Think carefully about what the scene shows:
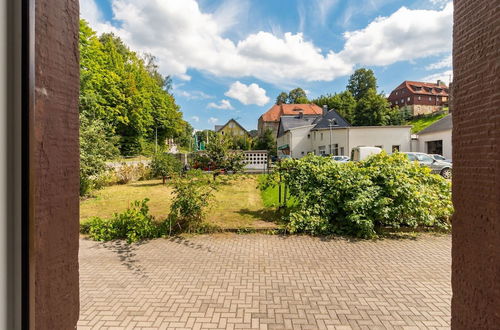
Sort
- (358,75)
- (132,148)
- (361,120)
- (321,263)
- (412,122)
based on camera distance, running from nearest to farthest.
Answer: (321,263) < (132,148) < (361,120) < (412,122) < (358,75)

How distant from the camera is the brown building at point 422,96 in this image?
6556 centimetres

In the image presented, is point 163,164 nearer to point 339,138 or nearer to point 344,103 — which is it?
point 339,138

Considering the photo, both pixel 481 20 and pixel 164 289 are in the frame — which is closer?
pixel 481 20

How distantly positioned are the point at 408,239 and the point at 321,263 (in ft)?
8.87

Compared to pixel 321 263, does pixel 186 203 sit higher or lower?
higher

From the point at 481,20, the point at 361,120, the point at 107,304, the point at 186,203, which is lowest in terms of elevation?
the point at 107,304

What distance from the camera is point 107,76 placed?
2873 cm

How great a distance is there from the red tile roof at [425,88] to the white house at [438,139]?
→ 148 feet

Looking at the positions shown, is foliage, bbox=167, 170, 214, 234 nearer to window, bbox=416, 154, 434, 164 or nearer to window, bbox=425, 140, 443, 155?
window, bbox=416, 154, 434, 164

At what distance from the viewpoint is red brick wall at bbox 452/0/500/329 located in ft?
3.97

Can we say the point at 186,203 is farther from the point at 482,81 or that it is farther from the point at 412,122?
the point at 412,122

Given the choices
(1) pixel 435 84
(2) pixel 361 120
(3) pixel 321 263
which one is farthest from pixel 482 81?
(1) pixel 435 84

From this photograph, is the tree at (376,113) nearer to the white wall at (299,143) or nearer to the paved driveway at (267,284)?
the white wall at (299,143)

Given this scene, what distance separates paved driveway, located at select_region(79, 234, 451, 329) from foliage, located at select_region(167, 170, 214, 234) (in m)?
0.74
